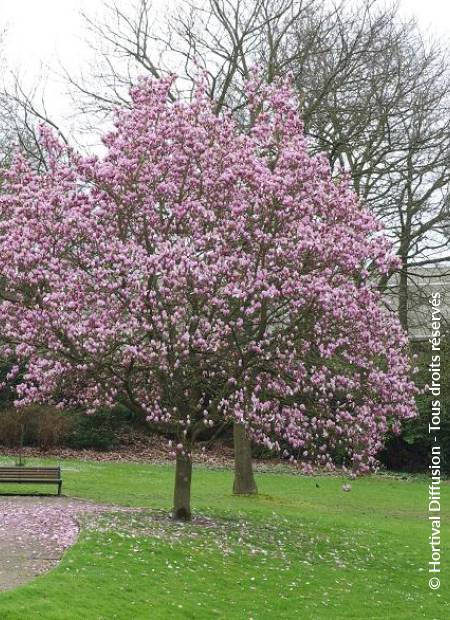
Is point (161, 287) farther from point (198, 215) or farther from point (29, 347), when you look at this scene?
point (29, 347)

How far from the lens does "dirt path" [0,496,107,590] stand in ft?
36.7

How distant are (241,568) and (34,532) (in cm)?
340

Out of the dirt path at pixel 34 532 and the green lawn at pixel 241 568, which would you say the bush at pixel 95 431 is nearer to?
the green lawn at pixel 241 568

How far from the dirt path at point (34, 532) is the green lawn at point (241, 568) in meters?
0.33

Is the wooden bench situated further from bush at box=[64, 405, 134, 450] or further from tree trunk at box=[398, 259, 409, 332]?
bush at box=[64, 405, 134, 450]

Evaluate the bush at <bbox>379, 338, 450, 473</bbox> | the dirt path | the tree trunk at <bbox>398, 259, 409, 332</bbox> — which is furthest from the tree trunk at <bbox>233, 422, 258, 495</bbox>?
the bush at <bbox>379, 338, 450, 473</bbox>

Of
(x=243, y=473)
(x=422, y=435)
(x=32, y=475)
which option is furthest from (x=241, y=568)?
(x=422, y=435)

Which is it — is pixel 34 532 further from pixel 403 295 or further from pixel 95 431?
pixel 95 431

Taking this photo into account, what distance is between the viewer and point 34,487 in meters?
21.3

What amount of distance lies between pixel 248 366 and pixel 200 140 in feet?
13.2

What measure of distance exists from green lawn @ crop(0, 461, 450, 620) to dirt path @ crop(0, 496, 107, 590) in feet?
1.09

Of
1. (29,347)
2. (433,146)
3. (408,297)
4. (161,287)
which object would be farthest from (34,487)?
(433,146)

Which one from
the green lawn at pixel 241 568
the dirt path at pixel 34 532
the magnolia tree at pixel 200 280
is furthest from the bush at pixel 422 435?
the dirt path at pixel 34 532

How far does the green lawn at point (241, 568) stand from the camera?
1039 cm
